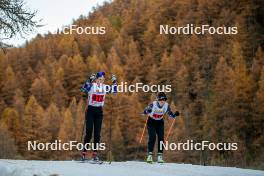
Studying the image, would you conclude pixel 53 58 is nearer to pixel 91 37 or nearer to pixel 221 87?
pixel 91 37

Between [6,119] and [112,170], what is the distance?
319 ft

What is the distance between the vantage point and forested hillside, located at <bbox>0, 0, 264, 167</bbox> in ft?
269

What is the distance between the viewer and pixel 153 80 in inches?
4724

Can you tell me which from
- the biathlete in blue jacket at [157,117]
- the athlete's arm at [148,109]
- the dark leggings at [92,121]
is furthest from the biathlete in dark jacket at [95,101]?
the biathlete in blue jacket at [157,117]

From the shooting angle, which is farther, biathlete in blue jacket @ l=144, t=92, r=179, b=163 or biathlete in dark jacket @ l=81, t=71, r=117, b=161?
biathlete in blue jacket @ l=144, t=92, r=179, b=163

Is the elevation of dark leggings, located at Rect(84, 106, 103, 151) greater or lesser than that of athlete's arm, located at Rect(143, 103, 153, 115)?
lesser

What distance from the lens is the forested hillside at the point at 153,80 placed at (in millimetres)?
82000

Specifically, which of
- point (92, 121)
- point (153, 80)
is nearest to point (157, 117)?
point (92, 121)

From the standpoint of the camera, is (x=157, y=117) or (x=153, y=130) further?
(x=153, y=130)

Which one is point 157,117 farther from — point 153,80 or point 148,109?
point 153,80

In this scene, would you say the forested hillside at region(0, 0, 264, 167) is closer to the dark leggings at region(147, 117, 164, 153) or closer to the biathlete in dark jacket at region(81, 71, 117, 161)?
the dark leggings at region(147, 117, 164, 153)

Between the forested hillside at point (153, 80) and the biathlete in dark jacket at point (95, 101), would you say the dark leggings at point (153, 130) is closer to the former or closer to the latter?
the biathlete in dark jacket at point (95, 101)

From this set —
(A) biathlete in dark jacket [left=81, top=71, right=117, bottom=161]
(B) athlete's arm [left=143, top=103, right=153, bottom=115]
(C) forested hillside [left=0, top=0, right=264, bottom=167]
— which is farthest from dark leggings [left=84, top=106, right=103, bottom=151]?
(C) forested hillside [left=0, top=0, right=264, bottom=167]

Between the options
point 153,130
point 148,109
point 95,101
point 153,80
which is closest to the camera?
point 95,101
